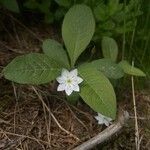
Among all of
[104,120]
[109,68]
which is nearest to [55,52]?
[109,68]

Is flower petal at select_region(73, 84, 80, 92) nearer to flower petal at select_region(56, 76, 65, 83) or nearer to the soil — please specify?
flower petal at select_region(56, 76, 65, 83)

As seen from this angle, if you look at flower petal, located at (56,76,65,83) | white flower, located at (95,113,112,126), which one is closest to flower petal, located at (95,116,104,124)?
white flower, located at (95,113,112,126)

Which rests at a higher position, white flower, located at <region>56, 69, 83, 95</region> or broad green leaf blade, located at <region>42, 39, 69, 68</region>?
broad green leaf blade, located at <region>42, 39, 69, 68</region>

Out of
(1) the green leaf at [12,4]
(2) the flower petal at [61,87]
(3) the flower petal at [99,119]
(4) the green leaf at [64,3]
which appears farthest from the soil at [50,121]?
(4) the green leaf at [64,3]

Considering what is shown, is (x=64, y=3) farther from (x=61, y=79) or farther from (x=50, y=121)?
(x=50, y=121)

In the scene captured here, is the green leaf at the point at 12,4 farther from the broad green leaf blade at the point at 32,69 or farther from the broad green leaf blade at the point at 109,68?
the broad green leaf blade at the point at 109,68
